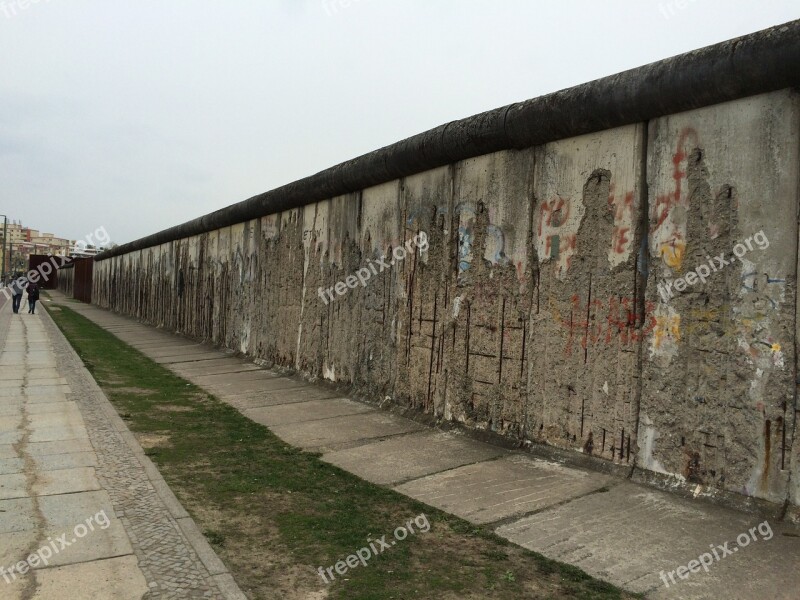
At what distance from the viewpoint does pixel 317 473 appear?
15.9 ft

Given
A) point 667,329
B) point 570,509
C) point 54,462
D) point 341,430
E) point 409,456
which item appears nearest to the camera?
point 570,509

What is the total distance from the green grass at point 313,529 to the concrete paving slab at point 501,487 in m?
0.18

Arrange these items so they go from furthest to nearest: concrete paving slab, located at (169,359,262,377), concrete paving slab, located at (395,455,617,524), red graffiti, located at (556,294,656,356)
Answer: concrete paving slab, located at (169,359,262,377), red graffiti, located at (556,294,656,356), concrete paving slab, located at (395,455,617,524)

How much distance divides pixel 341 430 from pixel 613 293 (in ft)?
9.74

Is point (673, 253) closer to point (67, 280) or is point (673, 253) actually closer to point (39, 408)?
point (39, 408)

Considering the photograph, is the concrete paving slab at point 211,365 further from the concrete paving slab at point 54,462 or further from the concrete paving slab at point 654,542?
the concrete paving slab at point 654,542

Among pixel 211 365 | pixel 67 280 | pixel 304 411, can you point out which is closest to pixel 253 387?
pixel 304 411

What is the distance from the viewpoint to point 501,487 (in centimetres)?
445

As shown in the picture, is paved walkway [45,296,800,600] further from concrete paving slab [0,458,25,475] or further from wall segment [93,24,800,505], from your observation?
concrete paving slab [0,458,25,475]

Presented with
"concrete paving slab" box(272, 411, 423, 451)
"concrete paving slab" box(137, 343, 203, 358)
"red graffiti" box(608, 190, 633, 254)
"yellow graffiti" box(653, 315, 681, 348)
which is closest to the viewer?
"yellow graffiti" box(653, 315, 681, 348)

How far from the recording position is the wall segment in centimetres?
381

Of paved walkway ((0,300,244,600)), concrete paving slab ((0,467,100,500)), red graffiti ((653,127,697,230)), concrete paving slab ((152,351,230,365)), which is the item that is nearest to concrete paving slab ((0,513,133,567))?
paved walkway ((0,300,244,600))

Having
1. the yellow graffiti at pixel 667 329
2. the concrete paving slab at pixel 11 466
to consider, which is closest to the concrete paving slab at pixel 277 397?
the concrete paving slab at pixel 11 466

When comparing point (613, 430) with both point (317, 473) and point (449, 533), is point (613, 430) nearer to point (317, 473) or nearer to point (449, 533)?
point (449, 533)
